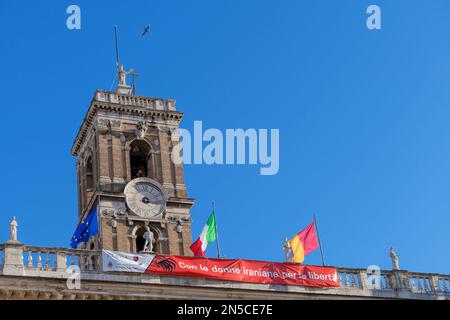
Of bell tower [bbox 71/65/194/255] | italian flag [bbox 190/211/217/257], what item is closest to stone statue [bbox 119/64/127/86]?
bell tower [bbox 71/65/194/255]

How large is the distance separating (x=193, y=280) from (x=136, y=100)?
73.2ft

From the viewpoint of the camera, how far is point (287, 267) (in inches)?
1561

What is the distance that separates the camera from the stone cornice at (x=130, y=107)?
5659 cm

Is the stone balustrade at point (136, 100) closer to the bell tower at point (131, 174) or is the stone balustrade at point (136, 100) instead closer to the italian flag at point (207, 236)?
the bell tower at point (131, 174)

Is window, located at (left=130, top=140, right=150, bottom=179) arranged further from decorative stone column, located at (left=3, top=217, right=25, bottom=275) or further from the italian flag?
decorative stone column, located at (left=3, top=217, right=25, bottom=275)

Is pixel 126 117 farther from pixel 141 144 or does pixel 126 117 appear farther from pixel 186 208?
pixel 186 208

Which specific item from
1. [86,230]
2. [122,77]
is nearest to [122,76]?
[122,77]

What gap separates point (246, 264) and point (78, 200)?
21977 mm

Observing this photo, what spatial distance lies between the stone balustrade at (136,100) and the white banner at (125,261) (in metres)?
21.0

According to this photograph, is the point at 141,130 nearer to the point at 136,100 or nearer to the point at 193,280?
the point at 136,100

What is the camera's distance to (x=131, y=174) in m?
57.3

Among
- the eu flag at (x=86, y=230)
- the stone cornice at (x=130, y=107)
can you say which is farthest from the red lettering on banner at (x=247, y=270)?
the stone cornice at (x=130, y=107)

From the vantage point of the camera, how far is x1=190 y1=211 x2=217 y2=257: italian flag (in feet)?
157

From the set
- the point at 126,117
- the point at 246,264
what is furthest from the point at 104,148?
the point at 246,264
